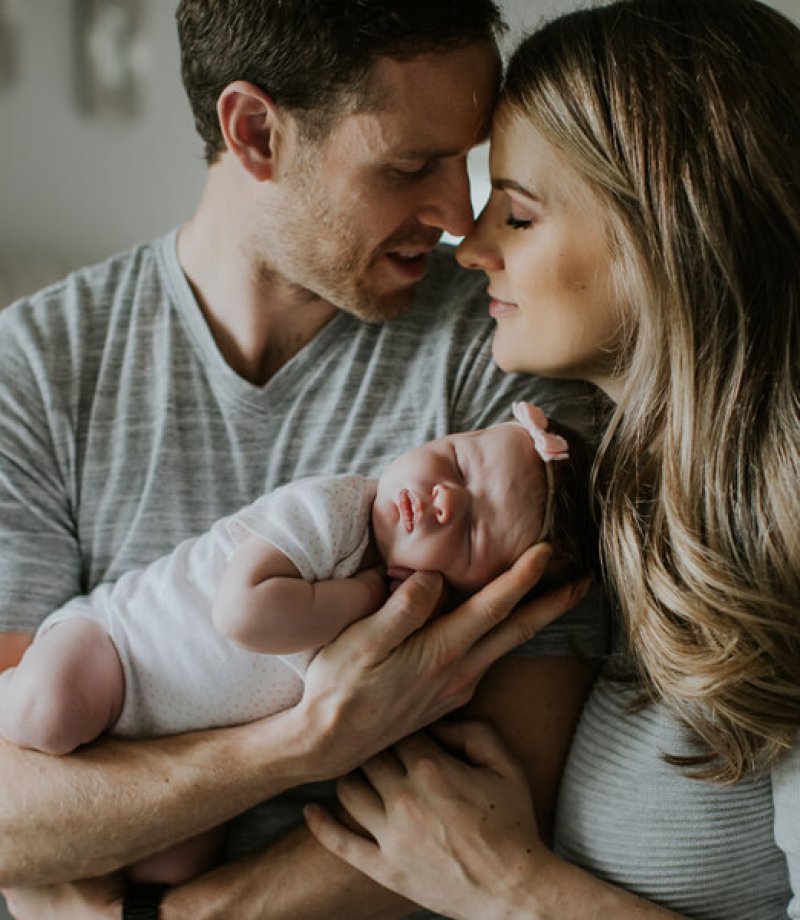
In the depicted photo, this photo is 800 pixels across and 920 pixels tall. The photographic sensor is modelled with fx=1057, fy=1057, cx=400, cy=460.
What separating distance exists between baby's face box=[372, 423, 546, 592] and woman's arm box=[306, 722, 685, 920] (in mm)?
269

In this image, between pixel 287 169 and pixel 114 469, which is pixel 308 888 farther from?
pixel 287 169

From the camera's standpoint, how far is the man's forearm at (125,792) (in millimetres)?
1420

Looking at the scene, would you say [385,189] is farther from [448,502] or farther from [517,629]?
[517,629]

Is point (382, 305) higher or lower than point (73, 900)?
higher

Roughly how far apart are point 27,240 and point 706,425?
1732 mm

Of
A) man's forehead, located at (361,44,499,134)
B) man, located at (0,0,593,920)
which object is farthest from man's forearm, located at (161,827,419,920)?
man's forehead, located at (361,44,499,134)

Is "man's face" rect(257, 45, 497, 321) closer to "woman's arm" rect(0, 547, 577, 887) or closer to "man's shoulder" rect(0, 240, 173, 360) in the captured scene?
"man's shoulder" rect(0, 240, 173, 360)

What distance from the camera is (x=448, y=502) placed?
140 centimetres

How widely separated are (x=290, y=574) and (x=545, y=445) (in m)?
0.38

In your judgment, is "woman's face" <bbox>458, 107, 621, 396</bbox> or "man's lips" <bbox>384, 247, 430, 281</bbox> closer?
"woman's face" <bbox>458, 107, 621, 396</bbox>

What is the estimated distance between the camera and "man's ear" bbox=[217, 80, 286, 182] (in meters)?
1.67

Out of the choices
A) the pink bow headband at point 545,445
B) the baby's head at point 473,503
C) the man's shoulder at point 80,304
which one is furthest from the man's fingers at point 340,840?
the man's shoulder at point 80,304

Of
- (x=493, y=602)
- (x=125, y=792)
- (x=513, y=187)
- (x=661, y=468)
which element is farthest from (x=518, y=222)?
(x=125, y=792)

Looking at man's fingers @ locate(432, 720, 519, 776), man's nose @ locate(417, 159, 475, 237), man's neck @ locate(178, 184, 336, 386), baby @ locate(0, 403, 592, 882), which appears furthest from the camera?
man's neck @ locate(178, 184, 336, 386)
